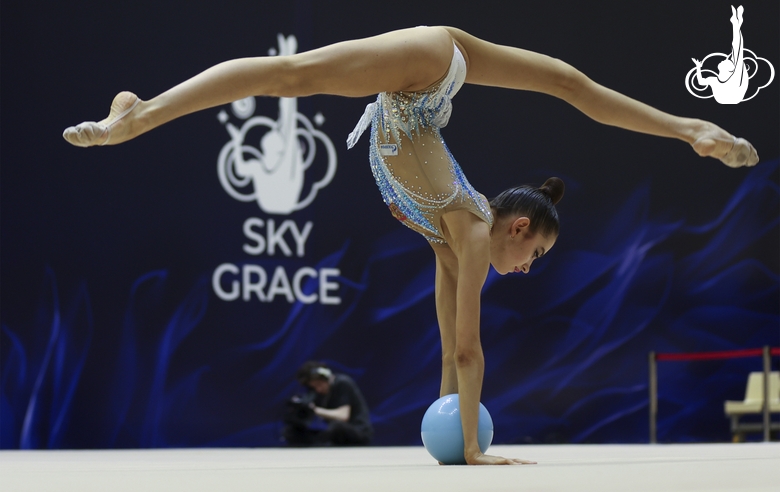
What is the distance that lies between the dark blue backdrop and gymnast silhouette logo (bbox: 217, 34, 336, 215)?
0.07m

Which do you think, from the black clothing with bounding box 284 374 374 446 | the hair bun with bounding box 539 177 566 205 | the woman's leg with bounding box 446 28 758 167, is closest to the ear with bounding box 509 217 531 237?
the hair bun with bounding box 539 177 566 205

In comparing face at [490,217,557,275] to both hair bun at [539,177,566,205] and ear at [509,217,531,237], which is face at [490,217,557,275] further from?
hair bun at [539,177,566,205]

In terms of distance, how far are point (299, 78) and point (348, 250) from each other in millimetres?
5290

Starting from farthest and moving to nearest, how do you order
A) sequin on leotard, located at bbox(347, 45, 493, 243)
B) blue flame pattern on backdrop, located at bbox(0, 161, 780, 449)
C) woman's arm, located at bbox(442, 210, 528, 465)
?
blue flame pattern on backdrop, located at bbox(0, 161, 780, 449) → sequin on leotard, located at bbox(347, 45, 493, 243) → woman's arm, located at bbox(442, 210, 528, 465)

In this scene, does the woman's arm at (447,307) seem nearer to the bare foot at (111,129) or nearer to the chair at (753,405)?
the bare foot at (111,129)

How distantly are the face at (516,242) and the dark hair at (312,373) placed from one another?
4.09 m

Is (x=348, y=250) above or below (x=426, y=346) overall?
above

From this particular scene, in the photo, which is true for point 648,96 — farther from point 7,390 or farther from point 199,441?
point 7,390

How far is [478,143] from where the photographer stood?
8086 mm

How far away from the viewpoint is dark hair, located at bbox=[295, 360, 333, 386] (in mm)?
6762

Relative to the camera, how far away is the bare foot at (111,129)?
2.11 meters

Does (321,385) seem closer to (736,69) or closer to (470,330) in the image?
(470,330)

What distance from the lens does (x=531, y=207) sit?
2803 millimetres

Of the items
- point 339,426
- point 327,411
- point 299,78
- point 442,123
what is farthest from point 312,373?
point 299,78
